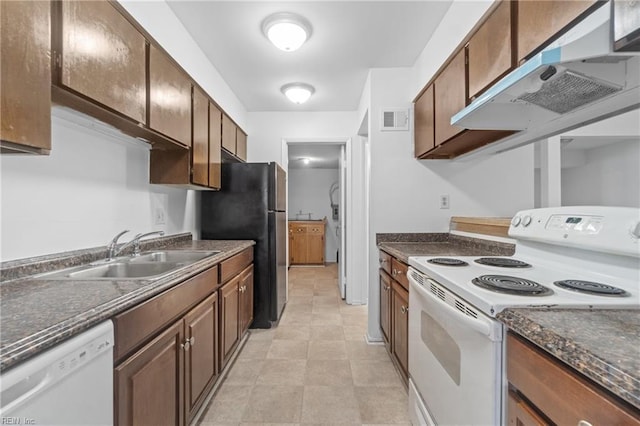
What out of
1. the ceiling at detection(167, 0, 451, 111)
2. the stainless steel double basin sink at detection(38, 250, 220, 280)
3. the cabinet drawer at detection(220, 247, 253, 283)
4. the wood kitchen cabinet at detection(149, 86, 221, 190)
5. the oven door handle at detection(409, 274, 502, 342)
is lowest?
the cabinet drawer at detection(220, 247, 253, 283)

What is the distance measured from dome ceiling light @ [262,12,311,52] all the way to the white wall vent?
0.93 m

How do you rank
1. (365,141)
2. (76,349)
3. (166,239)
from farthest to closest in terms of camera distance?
(365,141)
(166,239)
(76,349)

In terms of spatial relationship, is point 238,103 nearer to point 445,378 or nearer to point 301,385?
point 301,385

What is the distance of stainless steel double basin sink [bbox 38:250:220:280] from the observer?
4.03 ft

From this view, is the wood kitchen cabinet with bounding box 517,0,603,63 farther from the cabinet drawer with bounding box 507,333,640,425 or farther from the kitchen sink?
the kitchen sink

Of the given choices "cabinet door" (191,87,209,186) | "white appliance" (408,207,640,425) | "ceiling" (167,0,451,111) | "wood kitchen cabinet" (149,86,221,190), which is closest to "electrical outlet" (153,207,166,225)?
"wood kitchen cabinet" (149,86,221,190)

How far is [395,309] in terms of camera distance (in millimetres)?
1945

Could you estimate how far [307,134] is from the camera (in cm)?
361

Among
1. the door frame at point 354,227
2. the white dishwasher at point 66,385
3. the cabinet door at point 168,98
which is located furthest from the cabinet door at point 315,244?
the white dishwasher at point 66,385

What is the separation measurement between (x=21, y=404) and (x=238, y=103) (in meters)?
3.14

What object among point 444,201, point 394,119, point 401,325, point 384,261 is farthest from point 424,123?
point 401,325

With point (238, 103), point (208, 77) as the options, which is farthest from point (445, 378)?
point (238, 103)

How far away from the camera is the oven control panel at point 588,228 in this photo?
36.5 inches

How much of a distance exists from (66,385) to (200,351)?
878 millimetres
